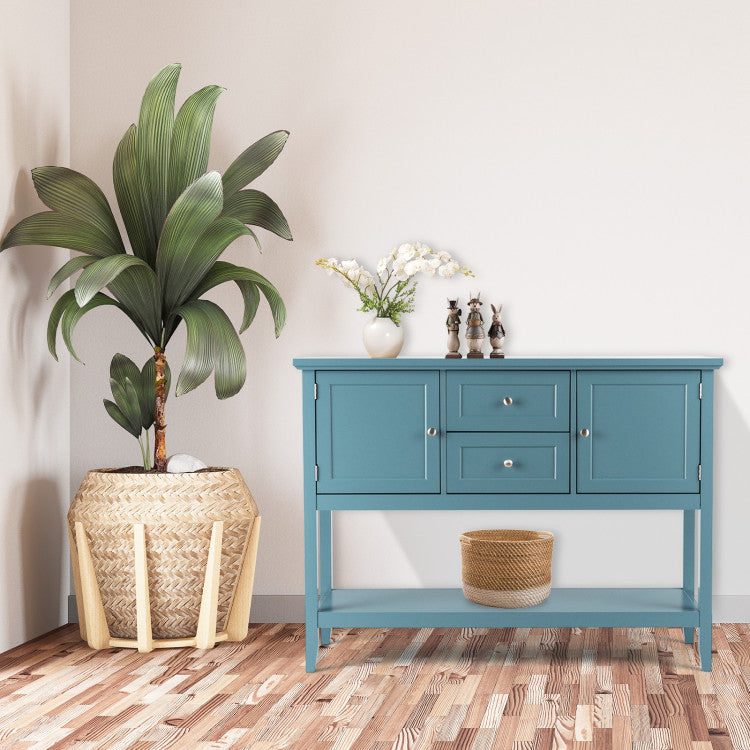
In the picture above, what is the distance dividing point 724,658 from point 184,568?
5.21 feet

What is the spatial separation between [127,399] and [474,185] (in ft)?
4.35

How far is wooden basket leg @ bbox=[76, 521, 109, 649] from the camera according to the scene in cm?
275

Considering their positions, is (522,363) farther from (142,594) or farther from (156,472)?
(142,594)

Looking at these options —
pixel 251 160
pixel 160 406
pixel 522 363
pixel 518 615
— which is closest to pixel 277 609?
pixel 160 406

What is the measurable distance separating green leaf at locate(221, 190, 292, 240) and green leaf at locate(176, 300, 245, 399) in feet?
1.09

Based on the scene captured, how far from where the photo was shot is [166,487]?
2.75 meters

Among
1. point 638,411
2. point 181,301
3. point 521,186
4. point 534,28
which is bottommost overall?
point 638,411

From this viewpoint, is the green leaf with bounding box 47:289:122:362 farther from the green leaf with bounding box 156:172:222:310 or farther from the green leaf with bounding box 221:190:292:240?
the green leaf with bounding box 221:190:292:240

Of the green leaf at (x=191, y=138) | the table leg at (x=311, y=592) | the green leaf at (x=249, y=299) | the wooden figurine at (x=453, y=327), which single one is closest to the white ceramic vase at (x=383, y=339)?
the wooden figurine at (x=453, y=327)

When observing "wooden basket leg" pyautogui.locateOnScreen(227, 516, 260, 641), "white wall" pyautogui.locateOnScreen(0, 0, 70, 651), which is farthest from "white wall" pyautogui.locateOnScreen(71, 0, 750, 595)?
"wooden basket leg" pyautogui.locateOnScreen(227, 516, 260, 641)

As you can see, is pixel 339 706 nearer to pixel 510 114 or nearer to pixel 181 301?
pixel 181 301

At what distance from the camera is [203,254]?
2.74 meters

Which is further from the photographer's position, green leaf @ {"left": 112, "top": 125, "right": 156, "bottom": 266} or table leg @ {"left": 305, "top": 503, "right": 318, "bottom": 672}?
green leaf @ {"left": 112, "top": 125, "right": 156, "bottom": 266}

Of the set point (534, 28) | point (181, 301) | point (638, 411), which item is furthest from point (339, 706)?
point (534, 28)
